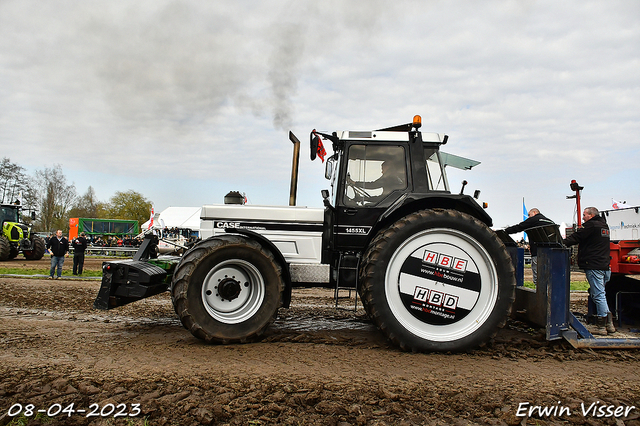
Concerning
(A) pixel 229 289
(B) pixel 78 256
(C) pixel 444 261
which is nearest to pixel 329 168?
(C) pixel 444 261

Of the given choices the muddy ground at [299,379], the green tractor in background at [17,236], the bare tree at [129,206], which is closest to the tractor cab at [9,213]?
the green tractor in background at [17,236]

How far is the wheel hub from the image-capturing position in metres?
4.37

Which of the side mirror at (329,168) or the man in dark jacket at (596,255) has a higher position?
the side mirror at (329,168)

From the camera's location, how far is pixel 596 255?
16.8ft

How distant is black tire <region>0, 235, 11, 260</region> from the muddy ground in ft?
52.6

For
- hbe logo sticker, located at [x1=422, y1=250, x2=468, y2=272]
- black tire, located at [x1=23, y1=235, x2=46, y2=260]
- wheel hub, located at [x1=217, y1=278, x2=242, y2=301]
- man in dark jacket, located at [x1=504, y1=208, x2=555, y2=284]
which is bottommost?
black tire, located at [x1=23, y1=235, x2=46, y2=260]

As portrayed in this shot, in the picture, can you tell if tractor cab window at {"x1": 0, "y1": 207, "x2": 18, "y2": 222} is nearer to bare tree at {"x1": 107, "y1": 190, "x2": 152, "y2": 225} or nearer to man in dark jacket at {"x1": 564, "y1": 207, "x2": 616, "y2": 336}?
man in dark jacket at {"x1": 564, "y1": 207, "x2": 616, "y2": 336}

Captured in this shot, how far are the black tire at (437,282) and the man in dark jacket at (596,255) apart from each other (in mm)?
1659

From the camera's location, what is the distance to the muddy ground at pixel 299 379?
283cm

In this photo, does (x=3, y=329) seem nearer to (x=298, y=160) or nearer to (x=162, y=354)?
(x=162, y=354)

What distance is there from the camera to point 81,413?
2779 mm

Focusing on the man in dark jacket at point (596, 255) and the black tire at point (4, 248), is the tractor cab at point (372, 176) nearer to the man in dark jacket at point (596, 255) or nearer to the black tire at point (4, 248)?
the man in dark jacket at point (596, 255)

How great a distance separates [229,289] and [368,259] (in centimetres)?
153

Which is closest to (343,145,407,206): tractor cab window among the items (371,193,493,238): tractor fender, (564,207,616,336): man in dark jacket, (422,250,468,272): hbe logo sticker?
(371,193,493,238): tractor fender
